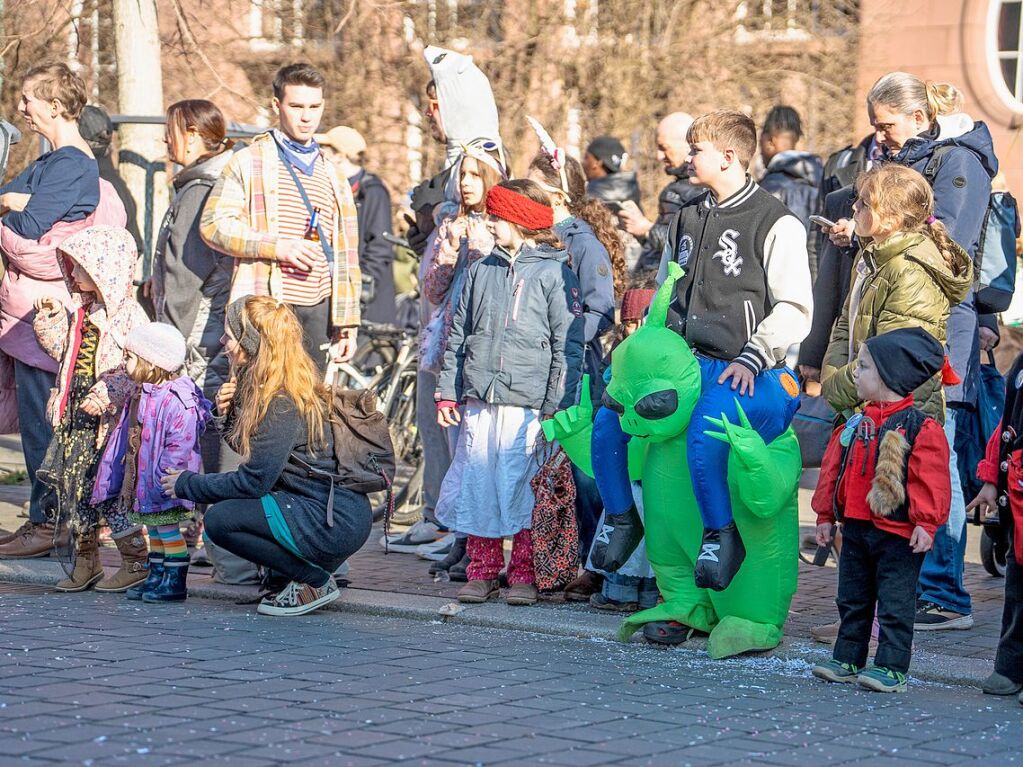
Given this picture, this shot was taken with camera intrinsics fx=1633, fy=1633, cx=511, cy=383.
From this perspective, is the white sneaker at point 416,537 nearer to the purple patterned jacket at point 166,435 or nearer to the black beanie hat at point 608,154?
the purple patterned jacket at point 166,435

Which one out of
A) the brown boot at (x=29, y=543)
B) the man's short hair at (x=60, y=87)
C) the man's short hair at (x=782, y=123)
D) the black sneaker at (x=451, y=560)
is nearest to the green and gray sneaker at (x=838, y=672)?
the black sneaker at (x=451, y=560)

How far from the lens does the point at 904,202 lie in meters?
6.24

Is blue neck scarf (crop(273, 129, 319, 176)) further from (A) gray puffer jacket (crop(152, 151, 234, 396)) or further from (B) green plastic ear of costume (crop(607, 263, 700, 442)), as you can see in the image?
(B) green plastic ear of costume (crop(607, 263, 700, 442))

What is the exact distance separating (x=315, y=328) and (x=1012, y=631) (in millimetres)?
3694

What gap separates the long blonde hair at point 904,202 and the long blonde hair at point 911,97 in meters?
0.59

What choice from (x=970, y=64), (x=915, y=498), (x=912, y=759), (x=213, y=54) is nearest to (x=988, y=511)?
(x=915, y=498)

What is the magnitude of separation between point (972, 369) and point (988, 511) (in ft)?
4.60

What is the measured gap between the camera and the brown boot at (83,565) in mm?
7426

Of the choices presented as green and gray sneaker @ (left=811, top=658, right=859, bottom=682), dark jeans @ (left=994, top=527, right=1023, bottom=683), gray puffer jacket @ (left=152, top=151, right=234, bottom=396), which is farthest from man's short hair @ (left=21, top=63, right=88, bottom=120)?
dark jeans @ (left=994, top=527, right=1023, bottom=683)

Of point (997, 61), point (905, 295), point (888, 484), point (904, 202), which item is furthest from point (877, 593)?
point (997, 61)

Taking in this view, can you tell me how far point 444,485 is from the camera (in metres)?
7.46

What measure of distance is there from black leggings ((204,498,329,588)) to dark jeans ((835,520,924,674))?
233cm

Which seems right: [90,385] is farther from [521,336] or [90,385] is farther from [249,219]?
[521,336]

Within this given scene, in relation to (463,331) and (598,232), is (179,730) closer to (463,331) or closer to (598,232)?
(463,331)
